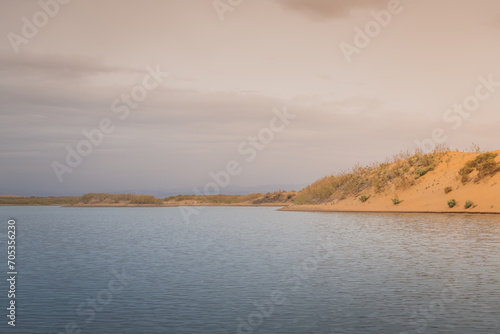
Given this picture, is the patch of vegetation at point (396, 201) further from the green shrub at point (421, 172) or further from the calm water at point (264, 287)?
the calm water at point (264, 287)

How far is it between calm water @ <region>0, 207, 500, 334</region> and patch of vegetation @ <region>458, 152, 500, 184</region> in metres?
38.7

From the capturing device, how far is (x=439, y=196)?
6412 centimetres

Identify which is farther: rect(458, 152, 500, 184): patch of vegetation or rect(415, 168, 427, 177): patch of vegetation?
rect(415, 168, 427, 177): patch of vegetation

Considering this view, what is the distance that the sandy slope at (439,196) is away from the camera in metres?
57.0

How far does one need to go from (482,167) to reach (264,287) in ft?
185

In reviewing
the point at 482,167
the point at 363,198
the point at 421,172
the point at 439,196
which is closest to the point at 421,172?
the point at 421,172

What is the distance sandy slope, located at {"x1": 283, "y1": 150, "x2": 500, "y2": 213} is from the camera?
2244 inches

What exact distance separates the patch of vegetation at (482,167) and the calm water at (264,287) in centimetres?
3866

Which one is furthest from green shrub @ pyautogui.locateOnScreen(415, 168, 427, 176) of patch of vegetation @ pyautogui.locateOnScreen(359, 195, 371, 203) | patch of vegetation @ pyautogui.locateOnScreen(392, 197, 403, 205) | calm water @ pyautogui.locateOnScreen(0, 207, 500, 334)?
calm water @ pyautogui.locateOnScreen(0, 207, 500, 334)

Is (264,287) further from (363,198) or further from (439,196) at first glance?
(363,198)

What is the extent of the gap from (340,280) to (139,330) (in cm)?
808

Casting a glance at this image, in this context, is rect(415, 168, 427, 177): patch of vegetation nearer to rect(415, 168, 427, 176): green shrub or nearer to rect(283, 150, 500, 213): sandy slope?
rect(415, 168, 427, 176): green shrub

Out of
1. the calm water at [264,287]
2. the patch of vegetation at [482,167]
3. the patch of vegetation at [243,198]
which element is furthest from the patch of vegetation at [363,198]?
the calm water at [264,287]

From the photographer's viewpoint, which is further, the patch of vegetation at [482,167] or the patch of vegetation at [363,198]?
the patch of vegetation at [363,198]
